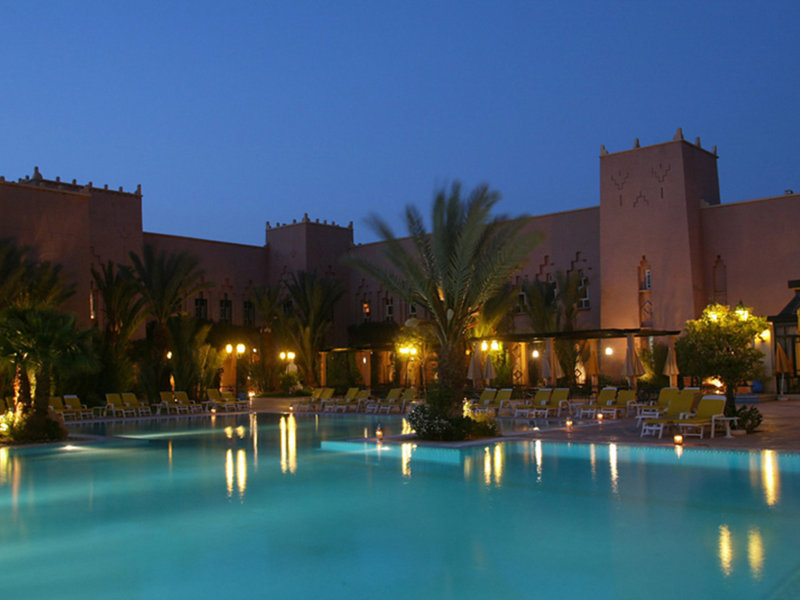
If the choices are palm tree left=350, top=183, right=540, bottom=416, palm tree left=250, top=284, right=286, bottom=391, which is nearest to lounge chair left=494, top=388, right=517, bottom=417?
palm tree left=350, top=183, right=540, bottom=416

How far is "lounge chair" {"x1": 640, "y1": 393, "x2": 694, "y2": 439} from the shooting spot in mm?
13352

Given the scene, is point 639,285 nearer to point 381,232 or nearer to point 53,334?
point 381,232

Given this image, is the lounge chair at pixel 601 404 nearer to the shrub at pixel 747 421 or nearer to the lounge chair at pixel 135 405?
the shrub at pixel 747 421

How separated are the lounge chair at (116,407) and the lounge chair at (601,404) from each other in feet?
43.8

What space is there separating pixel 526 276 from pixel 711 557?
80.8ft

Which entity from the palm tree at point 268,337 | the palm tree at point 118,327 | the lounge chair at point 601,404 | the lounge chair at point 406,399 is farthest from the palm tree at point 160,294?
the lounge chair at point 601,404

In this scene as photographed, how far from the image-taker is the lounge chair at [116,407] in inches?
915

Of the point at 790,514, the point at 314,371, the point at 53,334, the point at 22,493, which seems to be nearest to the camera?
the point at 790,514

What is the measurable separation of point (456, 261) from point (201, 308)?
75.1 feet

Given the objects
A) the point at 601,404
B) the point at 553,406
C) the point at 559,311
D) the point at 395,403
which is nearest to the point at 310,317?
the point at 395,403

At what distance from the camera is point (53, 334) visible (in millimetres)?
15125

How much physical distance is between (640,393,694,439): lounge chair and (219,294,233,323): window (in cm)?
2459

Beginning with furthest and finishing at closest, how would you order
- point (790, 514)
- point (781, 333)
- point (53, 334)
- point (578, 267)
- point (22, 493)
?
point (578, 267), point (781, 333), point (53, 334), point (22, 493), point (790, 514)

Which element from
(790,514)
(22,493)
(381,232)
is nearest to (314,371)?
(381,232)
